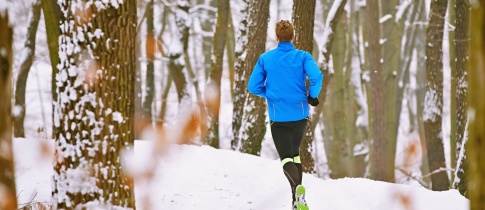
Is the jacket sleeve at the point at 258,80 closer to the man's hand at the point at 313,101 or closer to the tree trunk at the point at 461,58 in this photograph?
the man's hand at the point at 313,101

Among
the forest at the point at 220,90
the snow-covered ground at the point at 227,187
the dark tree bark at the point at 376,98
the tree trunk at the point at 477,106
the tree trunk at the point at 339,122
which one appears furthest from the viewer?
the tree trunk at the point at 339,122

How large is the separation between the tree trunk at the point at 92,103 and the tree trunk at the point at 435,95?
9324 mm

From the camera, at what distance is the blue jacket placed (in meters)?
6.34

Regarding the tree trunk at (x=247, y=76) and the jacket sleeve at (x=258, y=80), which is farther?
the tree trunk at (x=247, y=76)

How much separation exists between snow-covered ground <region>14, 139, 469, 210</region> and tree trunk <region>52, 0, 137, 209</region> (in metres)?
1.77

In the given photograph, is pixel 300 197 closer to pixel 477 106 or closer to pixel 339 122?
pixel 477 106

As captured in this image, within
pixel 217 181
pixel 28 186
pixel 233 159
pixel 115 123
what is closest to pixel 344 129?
pixel 233 159

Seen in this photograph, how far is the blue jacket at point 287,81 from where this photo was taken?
A: 6.34m

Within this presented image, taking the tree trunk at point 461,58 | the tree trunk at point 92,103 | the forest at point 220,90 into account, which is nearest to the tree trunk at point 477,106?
the forest at point 220,90

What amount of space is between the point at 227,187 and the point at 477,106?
5465 millimetres

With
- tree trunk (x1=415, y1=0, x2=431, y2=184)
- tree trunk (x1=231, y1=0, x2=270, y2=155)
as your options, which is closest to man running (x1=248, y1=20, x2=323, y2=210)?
tree trunk (x1=231, y1=0, x2=270, y2=155)

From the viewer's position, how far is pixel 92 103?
5.11 metres

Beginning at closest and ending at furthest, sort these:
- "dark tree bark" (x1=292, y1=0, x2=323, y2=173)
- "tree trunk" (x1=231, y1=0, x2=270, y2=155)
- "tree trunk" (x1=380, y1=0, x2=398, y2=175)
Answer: "dark tree bark" (x1=292, y1=0, x2=323, y2=173)
"tree trunk" (x1=231, y1=0, x2=270, y2=155)
"tree trunk" (x1=380, y1=0, x2=398, y2=175)

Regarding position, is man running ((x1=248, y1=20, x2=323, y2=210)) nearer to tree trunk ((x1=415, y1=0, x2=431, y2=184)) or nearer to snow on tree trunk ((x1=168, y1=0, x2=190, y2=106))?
snow on tree trunk ((x1=168, y1=0, x2=190, y2=106))
